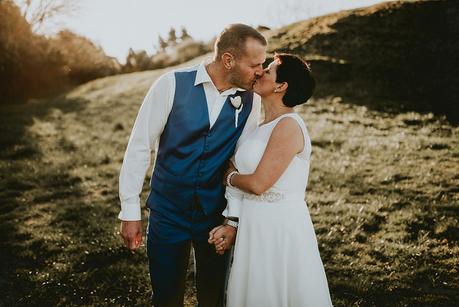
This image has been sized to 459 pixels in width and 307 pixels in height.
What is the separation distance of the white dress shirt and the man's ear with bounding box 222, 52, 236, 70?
0.50 feet

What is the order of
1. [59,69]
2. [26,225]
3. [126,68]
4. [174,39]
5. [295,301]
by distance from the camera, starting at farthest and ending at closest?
[174,39]
[126,68]
[59,69]
[26,225]
[295,301]

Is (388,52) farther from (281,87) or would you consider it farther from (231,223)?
(231,223)

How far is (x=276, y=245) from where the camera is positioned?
305 centimetres

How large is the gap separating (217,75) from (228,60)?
0.13m

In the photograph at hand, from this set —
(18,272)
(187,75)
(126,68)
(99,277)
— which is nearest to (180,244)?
(187,75)

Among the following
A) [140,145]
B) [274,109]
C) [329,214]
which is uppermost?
[274,109]

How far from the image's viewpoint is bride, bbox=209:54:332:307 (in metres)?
3.00

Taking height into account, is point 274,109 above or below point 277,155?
above

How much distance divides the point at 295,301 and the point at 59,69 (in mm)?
30526

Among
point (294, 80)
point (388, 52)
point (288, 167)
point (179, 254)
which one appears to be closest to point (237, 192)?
point (288, 167)

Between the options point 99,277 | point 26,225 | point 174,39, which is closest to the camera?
point 99,277

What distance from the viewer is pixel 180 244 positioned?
319 cm

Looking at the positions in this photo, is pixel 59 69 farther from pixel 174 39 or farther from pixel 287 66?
pixel 174 39

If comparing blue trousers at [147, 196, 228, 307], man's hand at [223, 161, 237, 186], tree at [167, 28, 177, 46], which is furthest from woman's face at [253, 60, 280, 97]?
tree at [167, 28, 177, 46]
